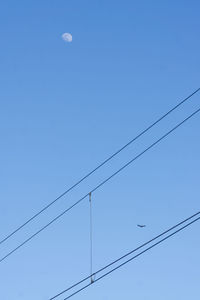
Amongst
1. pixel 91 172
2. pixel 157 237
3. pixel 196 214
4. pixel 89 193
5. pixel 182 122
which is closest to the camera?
pixel 196 214

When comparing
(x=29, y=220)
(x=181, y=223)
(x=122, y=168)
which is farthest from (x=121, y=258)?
(x=29, y=220)

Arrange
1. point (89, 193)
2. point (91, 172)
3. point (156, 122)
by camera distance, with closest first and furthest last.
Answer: point (156, 122)
point (91, 172)
point (89, 193)

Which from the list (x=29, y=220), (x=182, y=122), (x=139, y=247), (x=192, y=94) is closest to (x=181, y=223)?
(x=139, y=247)

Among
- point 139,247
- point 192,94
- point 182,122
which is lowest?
point 139,247

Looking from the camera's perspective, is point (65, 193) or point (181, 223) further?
point (65, 193)

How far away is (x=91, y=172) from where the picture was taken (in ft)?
53.3

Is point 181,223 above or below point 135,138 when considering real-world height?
below

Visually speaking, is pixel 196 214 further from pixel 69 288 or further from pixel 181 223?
pixel 69 288

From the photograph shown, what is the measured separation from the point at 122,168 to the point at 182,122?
2.67 metres

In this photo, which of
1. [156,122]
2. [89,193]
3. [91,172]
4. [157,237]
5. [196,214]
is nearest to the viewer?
[196,214]

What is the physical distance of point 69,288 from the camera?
47.3ft

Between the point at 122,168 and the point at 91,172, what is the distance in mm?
1271

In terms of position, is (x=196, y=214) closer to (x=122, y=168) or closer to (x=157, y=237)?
(x=157, y=237)

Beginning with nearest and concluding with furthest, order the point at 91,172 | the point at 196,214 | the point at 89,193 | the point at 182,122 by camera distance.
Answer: the point at 196,214
the point at 182,122
the point at 91,172
the point at 89,193
